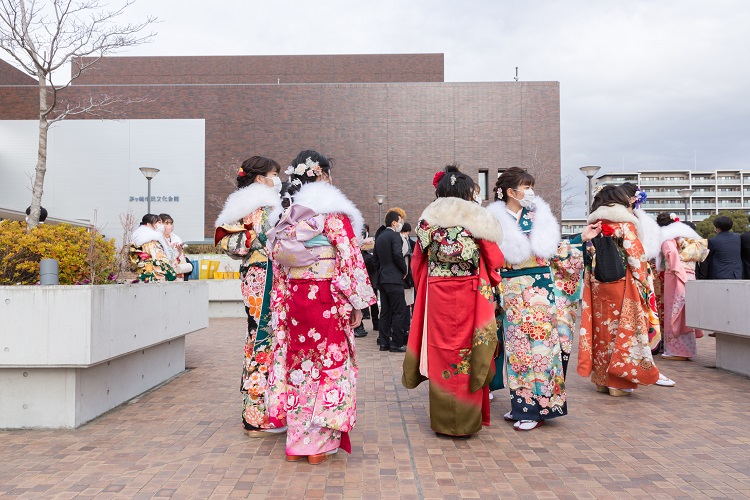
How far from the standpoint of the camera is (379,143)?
29.6 meters

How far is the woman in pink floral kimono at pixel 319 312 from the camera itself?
3.58 metres

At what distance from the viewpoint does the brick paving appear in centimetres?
314

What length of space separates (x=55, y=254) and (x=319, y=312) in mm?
2579

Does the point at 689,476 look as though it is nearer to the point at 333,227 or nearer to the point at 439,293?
the point at 439,293

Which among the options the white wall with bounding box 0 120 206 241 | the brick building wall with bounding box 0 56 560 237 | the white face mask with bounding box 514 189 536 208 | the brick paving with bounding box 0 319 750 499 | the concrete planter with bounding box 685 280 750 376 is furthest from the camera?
the brick building wall with bounding box 0 56 560 237

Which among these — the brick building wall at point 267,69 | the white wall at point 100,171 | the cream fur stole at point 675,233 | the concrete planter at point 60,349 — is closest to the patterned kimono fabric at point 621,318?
the cream fur stole at point 675,233

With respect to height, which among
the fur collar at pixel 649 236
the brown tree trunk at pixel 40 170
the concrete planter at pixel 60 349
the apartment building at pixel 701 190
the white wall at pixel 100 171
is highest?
the apartment building at pixel 701 190

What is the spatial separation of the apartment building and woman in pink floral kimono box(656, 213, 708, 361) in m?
94.5

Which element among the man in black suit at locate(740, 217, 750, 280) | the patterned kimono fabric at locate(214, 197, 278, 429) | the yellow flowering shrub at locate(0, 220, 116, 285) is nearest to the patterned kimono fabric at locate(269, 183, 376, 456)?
the patterned kimono fabric at locate(214, 197, 278, 429)

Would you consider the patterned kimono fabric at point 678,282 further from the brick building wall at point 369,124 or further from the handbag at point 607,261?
the brick building wall at point 369,124

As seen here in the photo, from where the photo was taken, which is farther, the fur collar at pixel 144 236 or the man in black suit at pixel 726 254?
the man in black suit at pixel 726 254

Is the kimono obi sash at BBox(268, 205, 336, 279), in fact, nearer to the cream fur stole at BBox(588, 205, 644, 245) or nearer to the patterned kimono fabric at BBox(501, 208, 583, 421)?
the patterned kimono fabric at BBox(501, 208, 583, 421)

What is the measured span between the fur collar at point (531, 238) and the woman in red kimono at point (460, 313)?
0.93 ft

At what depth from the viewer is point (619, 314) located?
17.3ft
